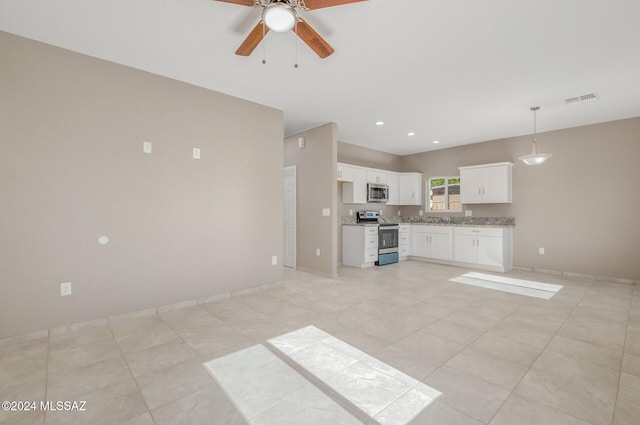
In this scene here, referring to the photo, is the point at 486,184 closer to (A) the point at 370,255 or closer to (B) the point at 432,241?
(B) the point at 432,241

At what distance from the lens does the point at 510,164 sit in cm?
596

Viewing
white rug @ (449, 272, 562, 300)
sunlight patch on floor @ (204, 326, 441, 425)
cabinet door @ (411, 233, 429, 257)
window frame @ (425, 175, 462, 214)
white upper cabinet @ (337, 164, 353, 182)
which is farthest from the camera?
window frame @ (425, 175, 462, 214)

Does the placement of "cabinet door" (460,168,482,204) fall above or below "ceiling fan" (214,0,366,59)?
below

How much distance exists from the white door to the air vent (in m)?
4.39

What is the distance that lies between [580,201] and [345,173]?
4.19 metres

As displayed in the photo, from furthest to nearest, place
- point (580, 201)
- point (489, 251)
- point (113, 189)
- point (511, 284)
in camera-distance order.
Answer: point (489, 251) < point (580, 201) < point (511, 284) < point (113, 189)

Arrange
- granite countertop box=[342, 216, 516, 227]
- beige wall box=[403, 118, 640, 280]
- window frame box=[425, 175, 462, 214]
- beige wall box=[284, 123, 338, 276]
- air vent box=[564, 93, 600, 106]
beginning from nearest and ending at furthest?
1. air vent box=[564, 93, 600, 106]
2. beige wall box=[403, 118, 640, 280]
3. beige wall box=[284, 123, 338, 276]
4. granite countertop box=[342, 216, 516, 227]
5. window frame box=[425, 175, 462, 214]

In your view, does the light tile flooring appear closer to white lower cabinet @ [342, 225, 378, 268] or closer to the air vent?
white lower cabinet @ [342, 225, 378, 268]

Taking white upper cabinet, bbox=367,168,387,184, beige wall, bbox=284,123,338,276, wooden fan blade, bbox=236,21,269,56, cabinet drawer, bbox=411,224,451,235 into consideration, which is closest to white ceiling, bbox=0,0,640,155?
wooden fan blade, bbox=236,21,269,56

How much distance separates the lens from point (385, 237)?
6.36 metres

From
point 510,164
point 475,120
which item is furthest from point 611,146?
point 475,120

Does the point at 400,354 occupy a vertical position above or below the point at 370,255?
below

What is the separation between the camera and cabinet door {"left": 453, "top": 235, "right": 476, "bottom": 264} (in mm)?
6055

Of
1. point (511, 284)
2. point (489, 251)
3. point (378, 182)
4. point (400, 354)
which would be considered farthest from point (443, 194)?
point (400, 354)
